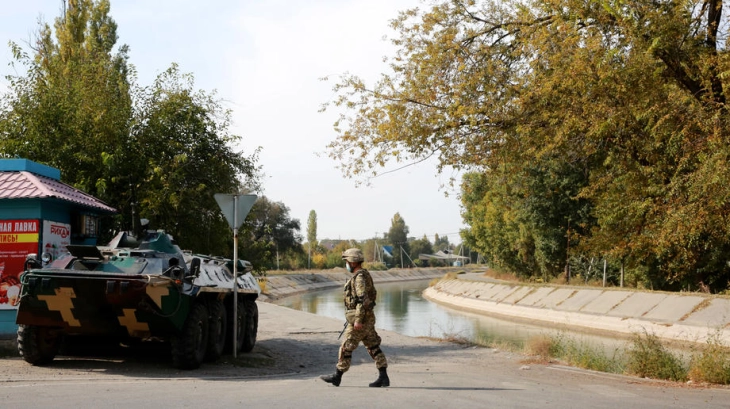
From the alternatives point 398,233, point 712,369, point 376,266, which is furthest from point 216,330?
point 398,233

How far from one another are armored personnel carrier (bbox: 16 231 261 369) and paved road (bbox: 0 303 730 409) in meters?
0.45

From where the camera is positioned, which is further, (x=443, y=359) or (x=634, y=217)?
(x=443, y=359)

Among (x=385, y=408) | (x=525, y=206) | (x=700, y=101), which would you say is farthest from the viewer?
(x=525, y=206)

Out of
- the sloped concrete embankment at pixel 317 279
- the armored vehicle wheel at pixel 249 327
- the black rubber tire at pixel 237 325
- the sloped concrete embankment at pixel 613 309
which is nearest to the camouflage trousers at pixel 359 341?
the black rubber tire at pixel 237 325

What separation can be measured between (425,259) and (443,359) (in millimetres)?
131529

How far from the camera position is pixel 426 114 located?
14.4 metres

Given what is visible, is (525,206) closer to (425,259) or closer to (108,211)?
(108,211)

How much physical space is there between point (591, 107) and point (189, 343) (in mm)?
7435

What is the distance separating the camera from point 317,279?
7906cm

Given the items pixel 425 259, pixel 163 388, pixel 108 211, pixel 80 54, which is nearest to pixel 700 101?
pixel 163 388

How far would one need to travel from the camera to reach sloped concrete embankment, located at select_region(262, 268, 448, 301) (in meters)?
61.9

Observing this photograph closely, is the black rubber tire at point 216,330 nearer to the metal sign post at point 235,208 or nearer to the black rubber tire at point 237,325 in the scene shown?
the metal sign post at point 235,208

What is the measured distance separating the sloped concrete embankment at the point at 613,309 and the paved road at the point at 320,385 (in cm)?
579

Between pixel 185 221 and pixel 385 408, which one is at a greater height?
pixel 185 221
